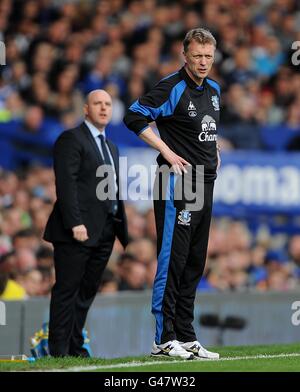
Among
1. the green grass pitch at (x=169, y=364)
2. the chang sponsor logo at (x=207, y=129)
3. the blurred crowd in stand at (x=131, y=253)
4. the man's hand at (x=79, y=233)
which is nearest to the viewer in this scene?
the green grass pitch at (x=169, y=364)

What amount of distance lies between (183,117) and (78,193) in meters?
1.36

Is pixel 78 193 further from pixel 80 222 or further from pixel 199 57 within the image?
pixel 199 57

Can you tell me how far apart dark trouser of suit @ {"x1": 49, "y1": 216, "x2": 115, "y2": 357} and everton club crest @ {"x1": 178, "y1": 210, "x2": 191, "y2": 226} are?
3.67 feet

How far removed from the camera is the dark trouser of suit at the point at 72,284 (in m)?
9.27

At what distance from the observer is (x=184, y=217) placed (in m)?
8.55

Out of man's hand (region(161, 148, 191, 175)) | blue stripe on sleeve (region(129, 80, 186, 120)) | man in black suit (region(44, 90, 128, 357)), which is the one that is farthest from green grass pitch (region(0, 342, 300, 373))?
blue stripe on sleeve (region(129, 80, 186, 120))

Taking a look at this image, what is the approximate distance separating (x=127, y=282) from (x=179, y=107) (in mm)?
5553

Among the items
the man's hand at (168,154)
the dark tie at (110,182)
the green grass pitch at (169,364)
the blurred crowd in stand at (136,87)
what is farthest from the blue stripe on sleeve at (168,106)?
the blurred crowd in stand at (136,87)

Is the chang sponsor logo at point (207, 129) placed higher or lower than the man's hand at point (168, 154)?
higher

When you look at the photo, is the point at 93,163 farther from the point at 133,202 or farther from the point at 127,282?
the point at 133,202

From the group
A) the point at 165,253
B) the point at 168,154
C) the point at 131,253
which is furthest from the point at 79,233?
the point at 131,253

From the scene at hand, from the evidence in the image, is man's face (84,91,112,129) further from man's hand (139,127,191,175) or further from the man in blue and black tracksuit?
man's hand (139,127,191,175)

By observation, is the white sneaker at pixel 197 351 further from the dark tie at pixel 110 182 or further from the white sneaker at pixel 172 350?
the dark tie at pixel 110 182

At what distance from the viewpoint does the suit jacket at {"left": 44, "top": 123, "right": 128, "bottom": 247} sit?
30.6 feet
